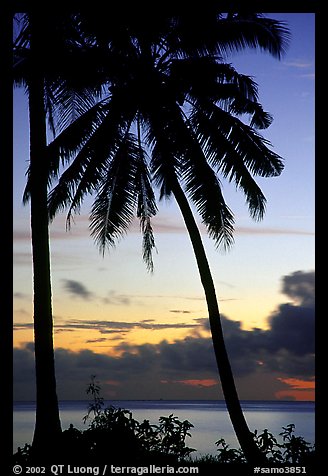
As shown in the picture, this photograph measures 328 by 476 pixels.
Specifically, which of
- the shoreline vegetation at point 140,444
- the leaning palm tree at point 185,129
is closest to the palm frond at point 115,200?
the leaning palm tree at point 185,129

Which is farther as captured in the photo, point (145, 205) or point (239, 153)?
point (145, 205)

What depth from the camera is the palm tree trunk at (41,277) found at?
882 centimetres

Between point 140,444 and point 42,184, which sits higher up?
point 42,184

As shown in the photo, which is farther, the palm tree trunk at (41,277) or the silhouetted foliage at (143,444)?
the palm tree trunk at (41,277)

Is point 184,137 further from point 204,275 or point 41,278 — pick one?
point 41,278

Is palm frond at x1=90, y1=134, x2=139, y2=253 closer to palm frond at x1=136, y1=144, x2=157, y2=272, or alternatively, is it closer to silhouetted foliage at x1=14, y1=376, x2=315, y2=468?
palm frond at x1=136, y1=144, x2=157, y2=272

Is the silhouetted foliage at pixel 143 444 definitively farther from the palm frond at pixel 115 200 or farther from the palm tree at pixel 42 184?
the palm frond at pixel 115 200

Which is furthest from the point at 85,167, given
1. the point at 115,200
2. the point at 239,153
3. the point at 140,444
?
the point at 140,444

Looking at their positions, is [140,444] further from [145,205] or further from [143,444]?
[145,205]

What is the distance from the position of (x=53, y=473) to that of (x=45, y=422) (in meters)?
4.17

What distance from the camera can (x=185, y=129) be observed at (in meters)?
9.81

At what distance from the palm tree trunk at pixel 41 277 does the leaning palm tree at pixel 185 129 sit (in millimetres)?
647

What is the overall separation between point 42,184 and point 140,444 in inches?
142
